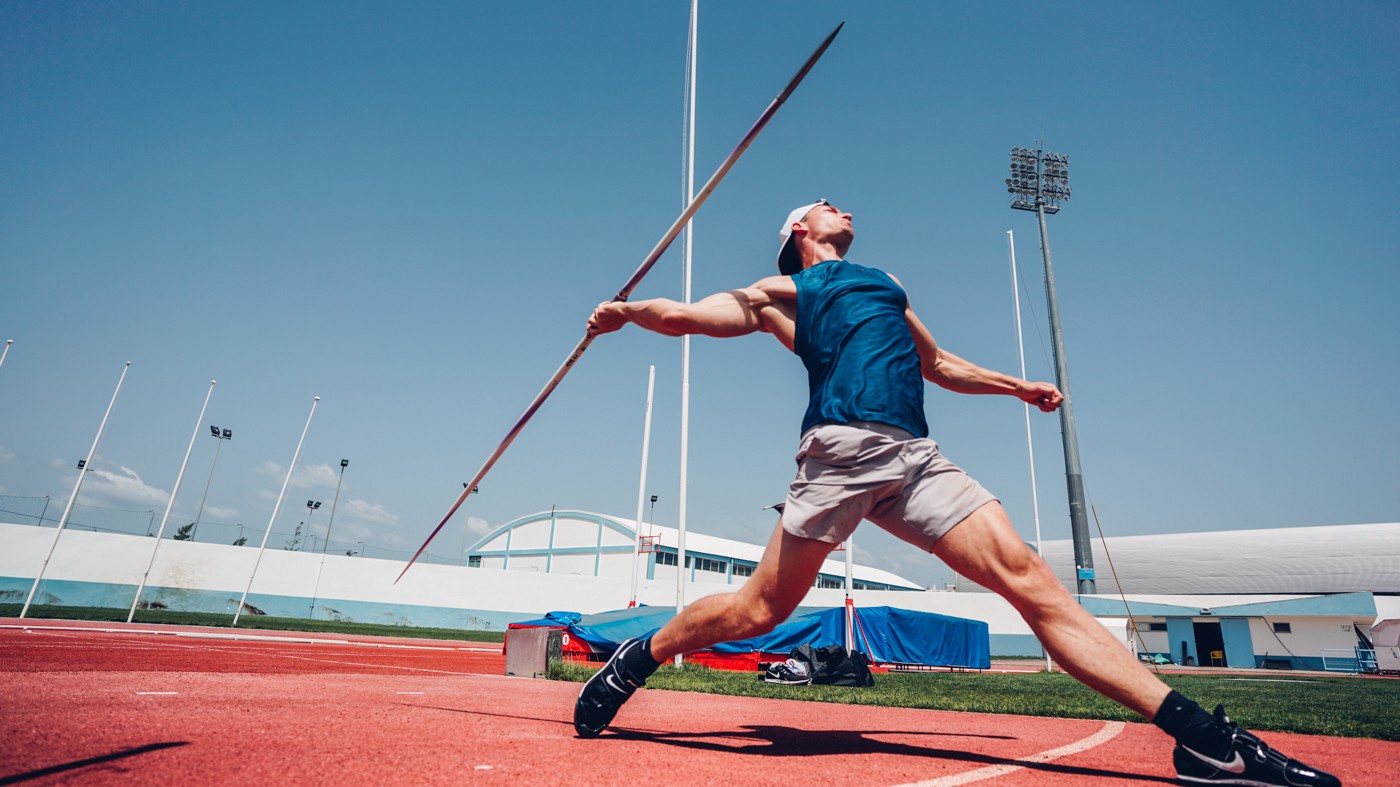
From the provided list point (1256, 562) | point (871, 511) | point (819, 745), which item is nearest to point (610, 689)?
point (819, 745)

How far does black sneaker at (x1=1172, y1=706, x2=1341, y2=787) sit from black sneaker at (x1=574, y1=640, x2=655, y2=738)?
181cm

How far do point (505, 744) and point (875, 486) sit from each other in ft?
5.60

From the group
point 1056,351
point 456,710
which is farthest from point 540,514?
point 456,710

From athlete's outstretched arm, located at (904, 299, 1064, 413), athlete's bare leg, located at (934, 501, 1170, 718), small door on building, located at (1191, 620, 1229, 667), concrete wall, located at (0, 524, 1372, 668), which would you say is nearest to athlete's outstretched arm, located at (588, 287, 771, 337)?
athlete's outstretched arm, located at (904, 299, 1064, 413)

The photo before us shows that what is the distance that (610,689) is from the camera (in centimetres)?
293

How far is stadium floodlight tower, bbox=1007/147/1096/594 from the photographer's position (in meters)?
22.4

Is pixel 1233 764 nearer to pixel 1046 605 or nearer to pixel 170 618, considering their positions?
pixel 1046 605

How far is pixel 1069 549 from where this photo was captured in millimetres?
49125

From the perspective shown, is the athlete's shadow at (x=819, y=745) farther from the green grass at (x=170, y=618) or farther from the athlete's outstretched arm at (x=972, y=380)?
the green grass at (x=170, y=618)

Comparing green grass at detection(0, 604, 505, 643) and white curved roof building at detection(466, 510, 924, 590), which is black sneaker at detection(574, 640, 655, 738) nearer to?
green grass at detection(0, 604, 505, 643)

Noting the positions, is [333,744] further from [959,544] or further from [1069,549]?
[1069,549]

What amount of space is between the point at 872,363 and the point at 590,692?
173cm

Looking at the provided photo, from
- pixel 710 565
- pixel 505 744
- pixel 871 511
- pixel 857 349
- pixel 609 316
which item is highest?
pixel 710 565

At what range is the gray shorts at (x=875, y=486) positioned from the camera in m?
2.48
